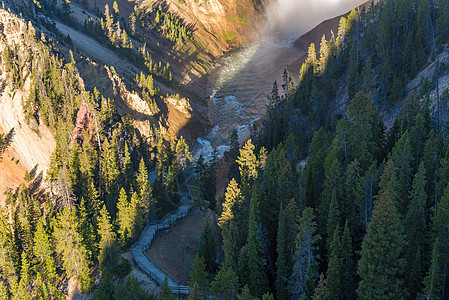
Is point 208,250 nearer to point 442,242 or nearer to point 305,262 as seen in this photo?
point 305,262

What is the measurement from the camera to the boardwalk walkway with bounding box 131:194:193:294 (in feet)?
168

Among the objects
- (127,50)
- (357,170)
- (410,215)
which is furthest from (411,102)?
(127,50)

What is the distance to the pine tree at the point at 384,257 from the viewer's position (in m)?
34.9

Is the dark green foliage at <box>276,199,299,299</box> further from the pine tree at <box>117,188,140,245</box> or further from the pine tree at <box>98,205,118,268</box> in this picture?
the pine tree at <box>117,188,140,245</box>

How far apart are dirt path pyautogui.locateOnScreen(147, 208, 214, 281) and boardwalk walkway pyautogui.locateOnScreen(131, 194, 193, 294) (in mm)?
898

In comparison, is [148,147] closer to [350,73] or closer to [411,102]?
[350,73]

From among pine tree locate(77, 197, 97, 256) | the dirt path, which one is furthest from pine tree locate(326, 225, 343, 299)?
pine tree locate(77, 197, 97, 256)

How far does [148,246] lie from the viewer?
59594 mm

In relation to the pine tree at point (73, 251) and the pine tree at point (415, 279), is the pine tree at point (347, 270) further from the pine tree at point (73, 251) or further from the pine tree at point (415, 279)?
the pine tree at point (73, 251)

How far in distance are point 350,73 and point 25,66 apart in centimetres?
6984

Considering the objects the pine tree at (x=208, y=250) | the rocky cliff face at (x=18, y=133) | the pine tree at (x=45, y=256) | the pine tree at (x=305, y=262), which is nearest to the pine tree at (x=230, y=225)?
the pine tree at (x=208, y=250)

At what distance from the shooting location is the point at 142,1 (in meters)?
194

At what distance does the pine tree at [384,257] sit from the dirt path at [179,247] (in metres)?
Answer: 25.6

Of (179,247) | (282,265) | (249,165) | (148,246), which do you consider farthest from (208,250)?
(249,165)
